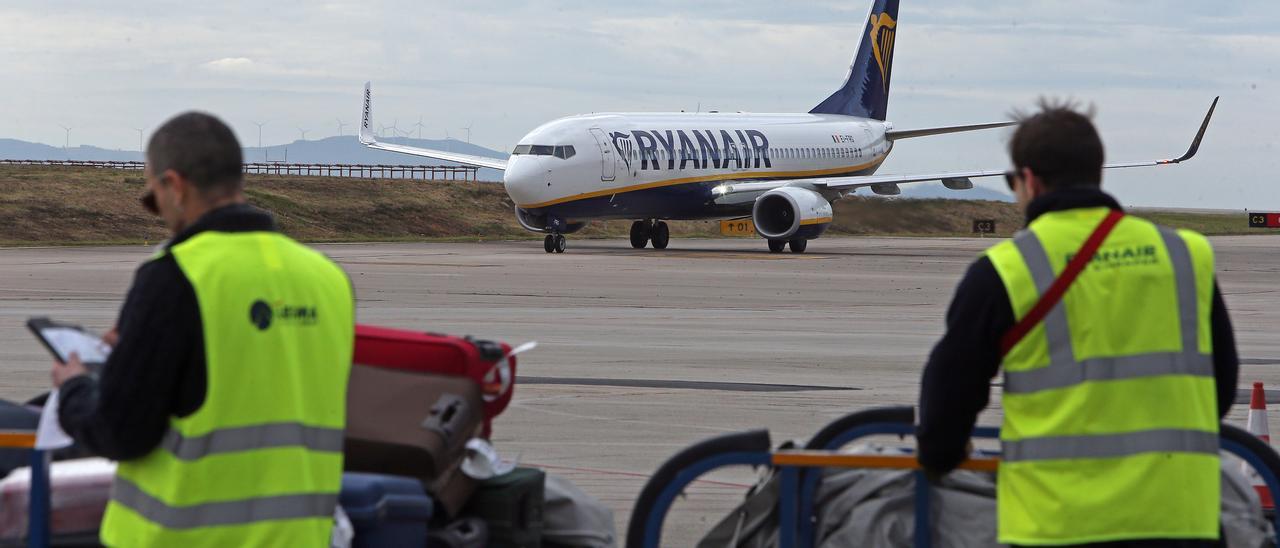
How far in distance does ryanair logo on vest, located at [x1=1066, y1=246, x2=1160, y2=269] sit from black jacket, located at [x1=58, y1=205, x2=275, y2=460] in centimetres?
190

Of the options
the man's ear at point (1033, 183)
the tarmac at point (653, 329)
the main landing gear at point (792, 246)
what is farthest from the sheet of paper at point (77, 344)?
the main landing gear at point (792, 246)

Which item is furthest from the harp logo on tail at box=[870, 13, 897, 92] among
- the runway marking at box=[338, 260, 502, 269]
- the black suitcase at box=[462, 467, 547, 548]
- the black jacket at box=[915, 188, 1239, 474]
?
the black jacket at box=[915, 188, 1239, 474]

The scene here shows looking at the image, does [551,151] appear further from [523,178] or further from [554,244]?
[554,244]

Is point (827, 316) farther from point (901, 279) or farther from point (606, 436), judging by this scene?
point (606, 436)

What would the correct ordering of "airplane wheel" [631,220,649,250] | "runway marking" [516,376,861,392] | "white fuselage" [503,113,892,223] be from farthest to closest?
1. "airplane wheel" [631,220,649,250]
2. "white fuselage" [503,113,892,223]
3. "runway marking" [516,376,861,392]

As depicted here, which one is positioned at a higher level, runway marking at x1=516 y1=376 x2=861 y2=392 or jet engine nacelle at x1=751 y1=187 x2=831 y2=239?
jet engine nacelle at x1=751 y1=187 x2=831 y2=239

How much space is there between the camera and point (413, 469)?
14.3ft

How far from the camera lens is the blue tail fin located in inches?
1909

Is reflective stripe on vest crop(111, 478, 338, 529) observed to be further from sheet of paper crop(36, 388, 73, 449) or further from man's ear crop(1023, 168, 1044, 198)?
man's ear crop(1023, 168, 1044, 198)

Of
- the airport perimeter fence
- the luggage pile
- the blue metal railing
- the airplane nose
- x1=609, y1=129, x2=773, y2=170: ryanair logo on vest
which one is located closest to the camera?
the luggage pile

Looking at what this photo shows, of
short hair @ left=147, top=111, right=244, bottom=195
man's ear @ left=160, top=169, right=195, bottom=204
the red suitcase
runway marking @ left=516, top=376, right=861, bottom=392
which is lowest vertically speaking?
runway marking @ left=516, top=376, right=861, bottom=392

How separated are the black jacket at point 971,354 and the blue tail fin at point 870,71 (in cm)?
4453

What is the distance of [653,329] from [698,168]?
21.6m

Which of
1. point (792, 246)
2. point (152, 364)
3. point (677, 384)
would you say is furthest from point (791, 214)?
point (152, 364)
